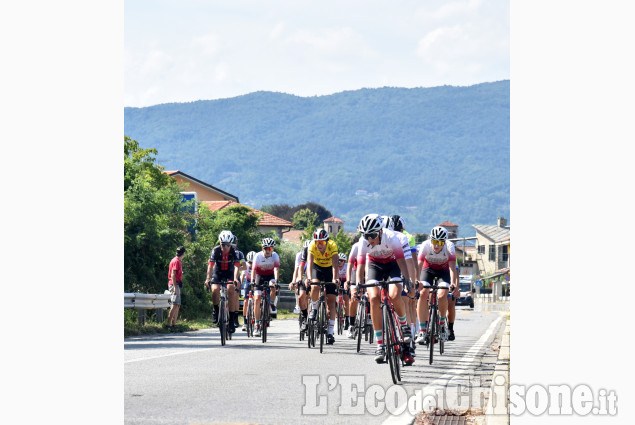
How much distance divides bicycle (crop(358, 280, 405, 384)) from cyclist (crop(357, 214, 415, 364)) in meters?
0.07

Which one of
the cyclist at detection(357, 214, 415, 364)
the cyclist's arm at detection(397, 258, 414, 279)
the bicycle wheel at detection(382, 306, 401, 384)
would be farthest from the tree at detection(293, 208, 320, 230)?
the bicycle wheel at detection(382, 306, 401, 384)

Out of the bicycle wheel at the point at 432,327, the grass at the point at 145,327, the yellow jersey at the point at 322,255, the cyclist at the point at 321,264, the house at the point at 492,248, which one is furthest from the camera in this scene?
the house at the point at 492,248

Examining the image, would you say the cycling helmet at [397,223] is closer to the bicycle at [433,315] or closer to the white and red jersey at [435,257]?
the white and red jersey at [435,257]

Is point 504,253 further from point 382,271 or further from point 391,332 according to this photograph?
point 391,332

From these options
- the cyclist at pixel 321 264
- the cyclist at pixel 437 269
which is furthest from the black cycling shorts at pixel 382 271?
the cyclist at pixel 321 264

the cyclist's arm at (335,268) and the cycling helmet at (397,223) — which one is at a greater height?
the cycling helmet at (397,223)

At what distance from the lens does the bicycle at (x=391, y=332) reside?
10.9m

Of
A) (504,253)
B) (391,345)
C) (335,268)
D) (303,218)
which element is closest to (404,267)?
(391,345)

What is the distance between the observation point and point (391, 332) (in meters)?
11.1

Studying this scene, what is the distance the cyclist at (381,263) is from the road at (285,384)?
26.5 inches

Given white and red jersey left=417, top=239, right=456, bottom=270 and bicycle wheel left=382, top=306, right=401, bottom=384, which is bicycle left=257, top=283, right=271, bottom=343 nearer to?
white and red jersey left=417, top=239, right=456, bottom=270

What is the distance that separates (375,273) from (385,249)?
0.32 meters
